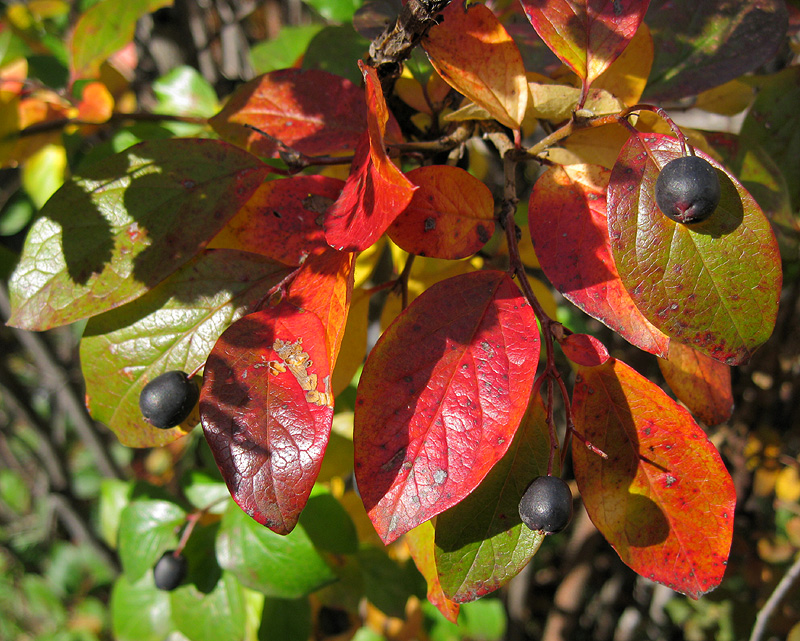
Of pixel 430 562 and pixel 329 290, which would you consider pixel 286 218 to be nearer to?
pixel 329 290

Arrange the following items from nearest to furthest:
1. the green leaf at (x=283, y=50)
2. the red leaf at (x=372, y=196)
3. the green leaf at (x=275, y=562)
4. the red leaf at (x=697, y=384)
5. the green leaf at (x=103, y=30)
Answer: the red leaf at (x=372, y=196), the red leaf at (x=697, y=384), the green leaf at (x=275, y=562), the green leaf at (x=103, y=30), the green leaf at (x=283, y=50)

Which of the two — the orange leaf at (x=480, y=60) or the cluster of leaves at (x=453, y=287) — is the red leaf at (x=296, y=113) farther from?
the orange leaf at (x=480, y=60)

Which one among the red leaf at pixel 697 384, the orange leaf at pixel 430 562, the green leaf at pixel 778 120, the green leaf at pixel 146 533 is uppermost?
the green leaf at pixel 778 120

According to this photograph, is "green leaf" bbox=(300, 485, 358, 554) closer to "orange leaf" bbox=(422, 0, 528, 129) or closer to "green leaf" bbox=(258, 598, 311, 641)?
"green leaf" bbox=(258, 598, 311, 641)

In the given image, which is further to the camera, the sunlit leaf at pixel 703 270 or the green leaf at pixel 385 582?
the green leaf at pixel 385 582

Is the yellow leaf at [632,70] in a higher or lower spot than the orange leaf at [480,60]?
lower

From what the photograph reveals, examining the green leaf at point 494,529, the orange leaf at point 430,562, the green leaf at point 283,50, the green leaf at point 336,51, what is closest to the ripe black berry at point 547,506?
the green leaf at point 494,529

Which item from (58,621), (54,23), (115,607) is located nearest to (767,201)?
(115,607)

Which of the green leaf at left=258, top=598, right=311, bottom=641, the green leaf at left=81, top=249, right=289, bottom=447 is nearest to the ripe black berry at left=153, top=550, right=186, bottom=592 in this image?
the green leaf at left=258, top=598, right=311, bottom=641
